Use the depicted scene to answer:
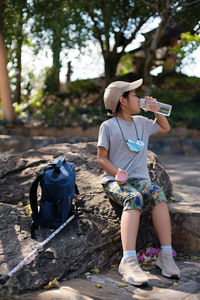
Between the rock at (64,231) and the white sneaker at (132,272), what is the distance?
32 centimetres

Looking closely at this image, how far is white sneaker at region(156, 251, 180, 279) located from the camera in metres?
2.99

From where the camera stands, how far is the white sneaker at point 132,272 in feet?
9.18

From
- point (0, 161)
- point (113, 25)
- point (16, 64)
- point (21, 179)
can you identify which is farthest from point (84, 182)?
point (16, 64)

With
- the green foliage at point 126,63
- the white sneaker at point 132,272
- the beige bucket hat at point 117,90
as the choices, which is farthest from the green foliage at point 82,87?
the white sneaker at point 132,272

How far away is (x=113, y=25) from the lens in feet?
38.1

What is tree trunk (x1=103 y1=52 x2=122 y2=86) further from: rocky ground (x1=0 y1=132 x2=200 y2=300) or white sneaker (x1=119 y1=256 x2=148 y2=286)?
white sneaker (x1=119 y1=256 x2=148 y2=286)

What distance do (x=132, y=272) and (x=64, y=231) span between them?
685mm

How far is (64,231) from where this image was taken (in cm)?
325

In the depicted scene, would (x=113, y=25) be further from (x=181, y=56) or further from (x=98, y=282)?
(x=98, y=282)

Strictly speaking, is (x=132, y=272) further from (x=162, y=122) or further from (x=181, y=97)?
(x=181, y=97)

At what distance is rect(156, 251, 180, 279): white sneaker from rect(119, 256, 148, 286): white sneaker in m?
0.25

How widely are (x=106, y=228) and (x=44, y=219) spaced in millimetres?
528

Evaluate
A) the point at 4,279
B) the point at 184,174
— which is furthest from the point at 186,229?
the point at 184,174

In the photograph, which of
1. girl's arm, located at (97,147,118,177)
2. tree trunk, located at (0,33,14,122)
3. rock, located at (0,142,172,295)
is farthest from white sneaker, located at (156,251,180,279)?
tree trunk, located at (0,33,14,122)
